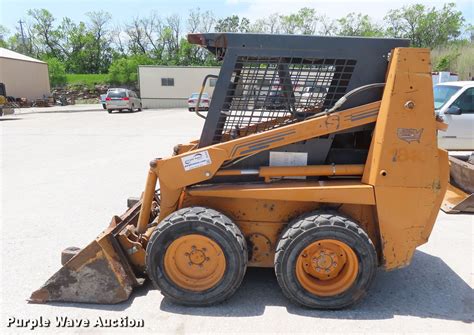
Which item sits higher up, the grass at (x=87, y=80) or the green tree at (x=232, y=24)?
the green tree at (x=232, y=24)

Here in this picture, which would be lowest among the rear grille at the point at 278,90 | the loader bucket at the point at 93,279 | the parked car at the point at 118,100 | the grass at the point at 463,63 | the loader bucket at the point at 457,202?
the parked car at the point at 118,100

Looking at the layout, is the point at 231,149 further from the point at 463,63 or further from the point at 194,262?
the point at 463,63

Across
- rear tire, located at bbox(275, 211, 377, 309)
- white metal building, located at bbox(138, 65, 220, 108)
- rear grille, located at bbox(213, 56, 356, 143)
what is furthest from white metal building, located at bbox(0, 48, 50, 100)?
rear tire, located at bbox(275, 211, 377, 309)

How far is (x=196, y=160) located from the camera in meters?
3.19

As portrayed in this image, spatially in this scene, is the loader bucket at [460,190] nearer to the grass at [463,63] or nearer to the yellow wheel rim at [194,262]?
the yellow wheel rim at [194,262]

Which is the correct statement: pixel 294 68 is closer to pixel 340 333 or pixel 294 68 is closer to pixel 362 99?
pixel 362 99

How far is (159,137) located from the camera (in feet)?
44.9

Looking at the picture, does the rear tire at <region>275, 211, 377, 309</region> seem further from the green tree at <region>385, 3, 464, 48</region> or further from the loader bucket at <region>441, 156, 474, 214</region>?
the green tree at <region>385, 3, 464, 48</region>

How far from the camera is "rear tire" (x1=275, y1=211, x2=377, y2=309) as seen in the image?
3.01 meters

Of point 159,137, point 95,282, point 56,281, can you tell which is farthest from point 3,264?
point 159,137

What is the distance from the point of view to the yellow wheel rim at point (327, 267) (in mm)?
3088

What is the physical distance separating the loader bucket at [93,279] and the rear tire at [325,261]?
1.30 m

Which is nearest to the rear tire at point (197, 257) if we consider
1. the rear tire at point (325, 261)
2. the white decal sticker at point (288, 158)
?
the rear tire at point (325, 261)

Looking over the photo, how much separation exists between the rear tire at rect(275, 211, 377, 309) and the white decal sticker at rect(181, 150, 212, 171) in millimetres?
868
